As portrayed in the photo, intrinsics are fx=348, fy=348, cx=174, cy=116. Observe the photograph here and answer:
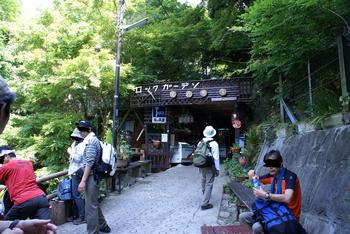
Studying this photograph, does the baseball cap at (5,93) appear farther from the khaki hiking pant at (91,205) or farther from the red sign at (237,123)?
the red sign at (237,123)

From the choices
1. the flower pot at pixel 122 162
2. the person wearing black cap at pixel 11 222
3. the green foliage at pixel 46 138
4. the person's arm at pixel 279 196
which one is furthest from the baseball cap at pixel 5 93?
the green foliage at pixel 46 138

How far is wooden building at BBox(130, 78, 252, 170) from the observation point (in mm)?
15398

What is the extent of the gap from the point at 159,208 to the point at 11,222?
6579mm

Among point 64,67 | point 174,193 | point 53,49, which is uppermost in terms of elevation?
point 53,49

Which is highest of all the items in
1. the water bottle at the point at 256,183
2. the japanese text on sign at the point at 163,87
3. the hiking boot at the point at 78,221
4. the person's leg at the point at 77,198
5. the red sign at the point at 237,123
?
the japanese text on sign at the point at 163,87

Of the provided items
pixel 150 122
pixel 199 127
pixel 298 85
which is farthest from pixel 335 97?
pixel 199 127

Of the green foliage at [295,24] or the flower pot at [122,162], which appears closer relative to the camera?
the green foliage at [295,24]

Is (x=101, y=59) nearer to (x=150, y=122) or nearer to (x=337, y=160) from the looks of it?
(x=150, y=122)

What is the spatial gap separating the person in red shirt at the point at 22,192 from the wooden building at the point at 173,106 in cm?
1162

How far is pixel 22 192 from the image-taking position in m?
4.43

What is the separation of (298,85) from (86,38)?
928 centimetres

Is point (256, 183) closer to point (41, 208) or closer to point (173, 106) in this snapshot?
point (41, 208)

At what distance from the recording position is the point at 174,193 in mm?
9844

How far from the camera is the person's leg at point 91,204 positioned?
17.7 feet
